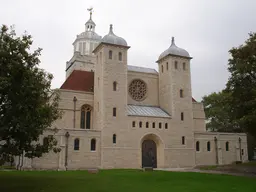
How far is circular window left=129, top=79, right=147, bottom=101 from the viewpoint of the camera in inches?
1627

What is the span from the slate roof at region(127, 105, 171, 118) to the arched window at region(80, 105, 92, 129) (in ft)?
17.4

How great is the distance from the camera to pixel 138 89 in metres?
41.8

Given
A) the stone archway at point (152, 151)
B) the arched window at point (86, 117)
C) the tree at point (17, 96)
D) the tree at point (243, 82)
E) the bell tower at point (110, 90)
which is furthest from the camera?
the arched window at point (86, 117)

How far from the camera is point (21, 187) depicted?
16250mm

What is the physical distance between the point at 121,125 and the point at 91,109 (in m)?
5.34

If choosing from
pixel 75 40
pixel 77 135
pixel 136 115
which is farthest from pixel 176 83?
pixel 75 40

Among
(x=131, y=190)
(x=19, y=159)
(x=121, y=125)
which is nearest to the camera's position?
(x=131, y=190)

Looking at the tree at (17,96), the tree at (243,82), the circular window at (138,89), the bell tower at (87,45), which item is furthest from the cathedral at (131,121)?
the tree at (17,96)

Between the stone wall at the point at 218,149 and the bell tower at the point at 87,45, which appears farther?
the bell tower at the point at 87,45

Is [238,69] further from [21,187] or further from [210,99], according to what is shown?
[210,99]

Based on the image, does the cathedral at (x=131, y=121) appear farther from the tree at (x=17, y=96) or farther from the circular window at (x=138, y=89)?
the tree at (x=17, y=96)

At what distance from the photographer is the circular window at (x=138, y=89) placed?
41.3m

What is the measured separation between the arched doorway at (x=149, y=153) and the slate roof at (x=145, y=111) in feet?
11.4

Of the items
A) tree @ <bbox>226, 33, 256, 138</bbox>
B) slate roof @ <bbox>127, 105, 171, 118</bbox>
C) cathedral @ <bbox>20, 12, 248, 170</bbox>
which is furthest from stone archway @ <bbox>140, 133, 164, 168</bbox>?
tree @ <bbox>226, 33, 256, 138</bbox>
